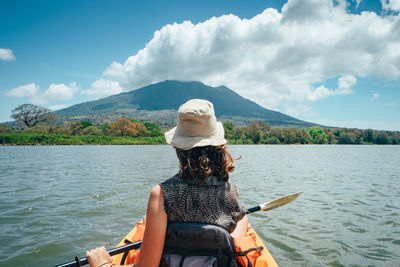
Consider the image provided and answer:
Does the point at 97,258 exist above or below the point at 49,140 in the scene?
above

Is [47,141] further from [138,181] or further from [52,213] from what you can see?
[52,213]

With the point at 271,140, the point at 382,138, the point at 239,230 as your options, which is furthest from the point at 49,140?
the point at 382,138

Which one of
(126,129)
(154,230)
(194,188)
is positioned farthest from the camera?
(126,129)

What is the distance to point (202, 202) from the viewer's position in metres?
1.94

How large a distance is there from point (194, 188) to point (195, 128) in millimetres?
459

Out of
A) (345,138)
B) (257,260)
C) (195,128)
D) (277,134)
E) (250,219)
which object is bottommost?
(250,219)

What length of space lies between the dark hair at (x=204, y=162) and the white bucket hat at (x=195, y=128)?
75mm

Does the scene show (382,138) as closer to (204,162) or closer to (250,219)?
(250,219)

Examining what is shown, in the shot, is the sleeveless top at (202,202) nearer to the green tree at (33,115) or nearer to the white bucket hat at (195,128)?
the white bucket hat at (195,128)

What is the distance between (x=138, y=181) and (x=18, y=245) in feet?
24.8

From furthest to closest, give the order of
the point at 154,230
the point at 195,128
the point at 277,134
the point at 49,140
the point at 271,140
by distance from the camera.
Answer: the point at 277,134 < the point at 271,140 < the point at 49,140 < the point at 195,128 < the point at 154,230

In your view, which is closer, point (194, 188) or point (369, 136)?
point (194, 188)

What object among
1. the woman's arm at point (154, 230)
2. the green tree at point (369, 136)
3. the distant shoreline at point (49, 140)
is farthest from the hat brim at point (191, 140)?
the green tree at point (369, 136)

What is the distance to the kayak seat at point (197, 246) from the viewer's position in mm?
1923
